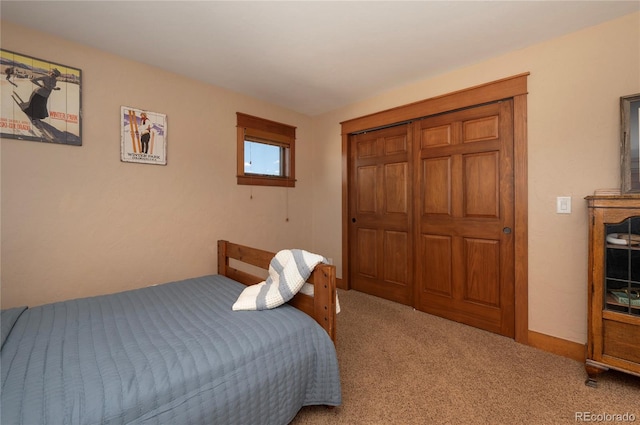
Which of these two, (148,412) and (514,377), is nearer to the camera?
(148,412)

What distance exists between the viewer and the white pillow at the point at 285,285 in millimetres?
1519

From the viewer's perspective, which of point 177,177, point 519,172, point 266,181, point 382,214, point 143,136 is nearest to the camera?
point 519,172

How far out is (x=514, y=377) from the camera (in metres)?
1.75

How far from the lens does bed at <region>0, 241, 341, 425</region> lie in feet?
2.89

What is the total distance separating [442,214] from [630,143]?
1.31 meters

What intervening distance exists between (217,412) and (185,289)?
43.2 inches

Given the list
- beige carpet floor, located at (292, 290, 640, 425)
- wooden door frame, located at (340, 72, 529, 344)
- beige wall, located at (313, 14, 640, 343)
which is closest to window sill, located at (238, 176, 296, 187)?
beige carpet floor, located at (292, 290, 640, 425)

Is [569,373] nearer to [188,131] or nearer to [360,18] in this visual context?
[360,18]

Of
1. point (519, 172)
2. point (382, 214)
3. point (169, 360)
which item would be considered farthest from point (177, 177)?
point (519, 172)

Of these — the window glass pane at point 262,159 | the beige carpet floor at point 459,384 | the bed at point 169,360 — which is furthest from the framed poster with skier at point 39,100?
the beige carpet floor at point 459,384

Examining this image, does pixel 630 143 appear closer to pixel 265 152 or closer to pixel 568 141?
pixel 568 141

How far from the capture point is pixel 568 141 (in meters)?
1.96

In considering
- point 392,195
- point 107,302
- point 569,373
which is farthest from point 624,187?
point 107,302

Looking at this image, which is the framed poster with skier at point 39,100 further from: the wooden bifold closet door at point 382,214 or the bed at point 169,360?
the wooden bifold closet door at point 382,214
